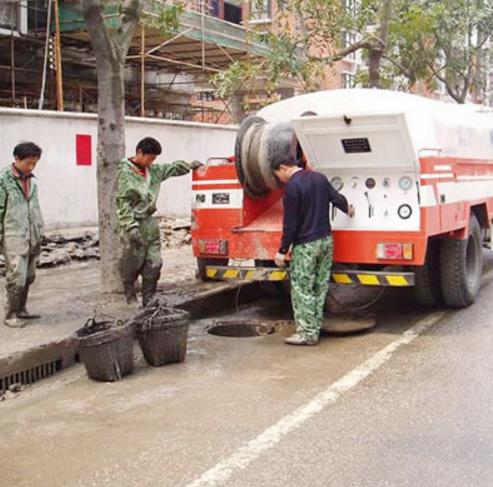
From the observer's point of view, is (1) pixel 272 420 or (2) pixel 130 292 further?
(2) pixel 130 292

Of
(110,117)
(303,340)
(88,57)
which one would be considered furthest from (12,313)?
(88,57)

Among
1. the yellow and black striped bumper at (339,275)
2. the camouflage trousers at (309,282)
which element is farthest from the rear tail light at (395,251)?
the camouflage trousers at (309,282)

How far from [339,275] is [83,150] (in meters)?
6.49

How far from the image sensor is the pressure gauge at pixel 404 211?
7020 mm

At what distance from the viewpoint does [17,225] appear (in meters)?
6.89

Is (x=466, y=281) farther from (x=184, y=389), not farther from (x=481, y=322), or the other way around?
(x=184, y=389)

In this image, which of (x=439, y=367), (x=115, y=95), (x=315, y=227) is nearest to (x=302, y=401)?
→ (x=439, y=367)

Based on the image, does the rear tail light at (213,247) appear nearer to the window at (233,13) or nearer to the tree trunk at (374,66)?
the tree trunk at (374,66)

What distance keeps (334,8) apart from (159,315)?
11.9 m

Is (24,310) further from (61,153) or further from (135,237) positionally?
(61,153)

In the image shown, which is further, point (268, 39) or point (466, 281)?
point (268, 39)

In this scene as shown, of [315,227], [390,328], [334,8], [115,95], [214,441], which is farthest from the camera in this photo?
[334,8]

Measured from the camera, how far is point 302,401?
17.2 feet

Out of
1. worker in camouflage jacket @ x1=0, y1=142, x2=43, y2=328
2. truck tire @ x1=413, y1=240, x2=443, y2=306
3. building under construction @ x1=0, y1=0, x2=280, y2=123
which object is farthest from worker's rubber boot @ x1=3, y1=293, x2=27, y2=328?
building under construction @ x1=0, y1=0, x2=280, y2=123
